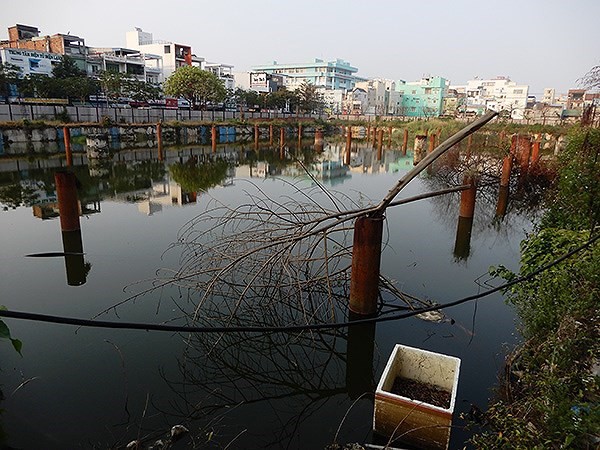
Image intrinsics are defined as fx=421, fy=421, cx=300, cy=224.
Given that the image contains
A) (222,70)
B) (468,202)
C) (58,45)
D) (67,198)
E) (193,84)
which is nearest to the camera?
(67,198)

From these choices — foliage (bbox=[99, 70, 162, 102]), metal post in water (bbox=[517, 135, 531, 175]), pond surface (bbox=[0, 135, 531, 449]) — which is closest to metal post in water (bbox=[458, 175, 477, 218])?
pond surface (bbox=[0, 135, 531, 449])

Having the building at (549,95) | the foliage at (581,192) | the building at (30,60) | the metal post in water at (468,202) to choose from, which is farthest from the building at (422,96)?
the foliage at (581,192)

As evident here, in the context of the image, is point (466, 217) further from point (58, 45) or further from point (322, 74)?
point (322, 74)

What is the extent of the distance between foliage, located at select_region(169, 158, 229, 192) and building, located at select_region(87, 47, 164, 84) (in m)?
32.8

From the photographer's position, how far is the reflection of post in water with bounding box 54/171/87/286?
24.2 feet

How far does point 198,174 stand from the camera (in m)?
18.0

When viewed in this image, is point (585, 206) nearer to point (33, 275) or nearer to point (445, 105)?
point (33, 275)

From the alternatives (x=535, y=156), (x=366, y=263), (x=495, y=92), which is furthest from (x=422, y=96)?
(x=366, y=263)

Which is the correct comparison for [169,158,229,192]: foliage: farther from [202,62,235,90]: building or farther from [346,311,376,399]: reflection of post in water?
[202,62,235,90]: building

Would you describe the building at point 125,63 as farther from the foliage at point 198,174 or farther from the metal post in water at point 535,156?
the metal post in water at point 535,156

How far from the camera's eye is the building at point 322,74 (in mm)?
92875

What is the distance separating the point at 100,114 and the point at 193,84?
32.7ft

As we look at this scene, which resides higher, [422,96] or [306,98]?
[422,96]

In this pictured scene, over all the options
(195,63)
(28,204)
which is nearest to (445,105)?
(195,63)
